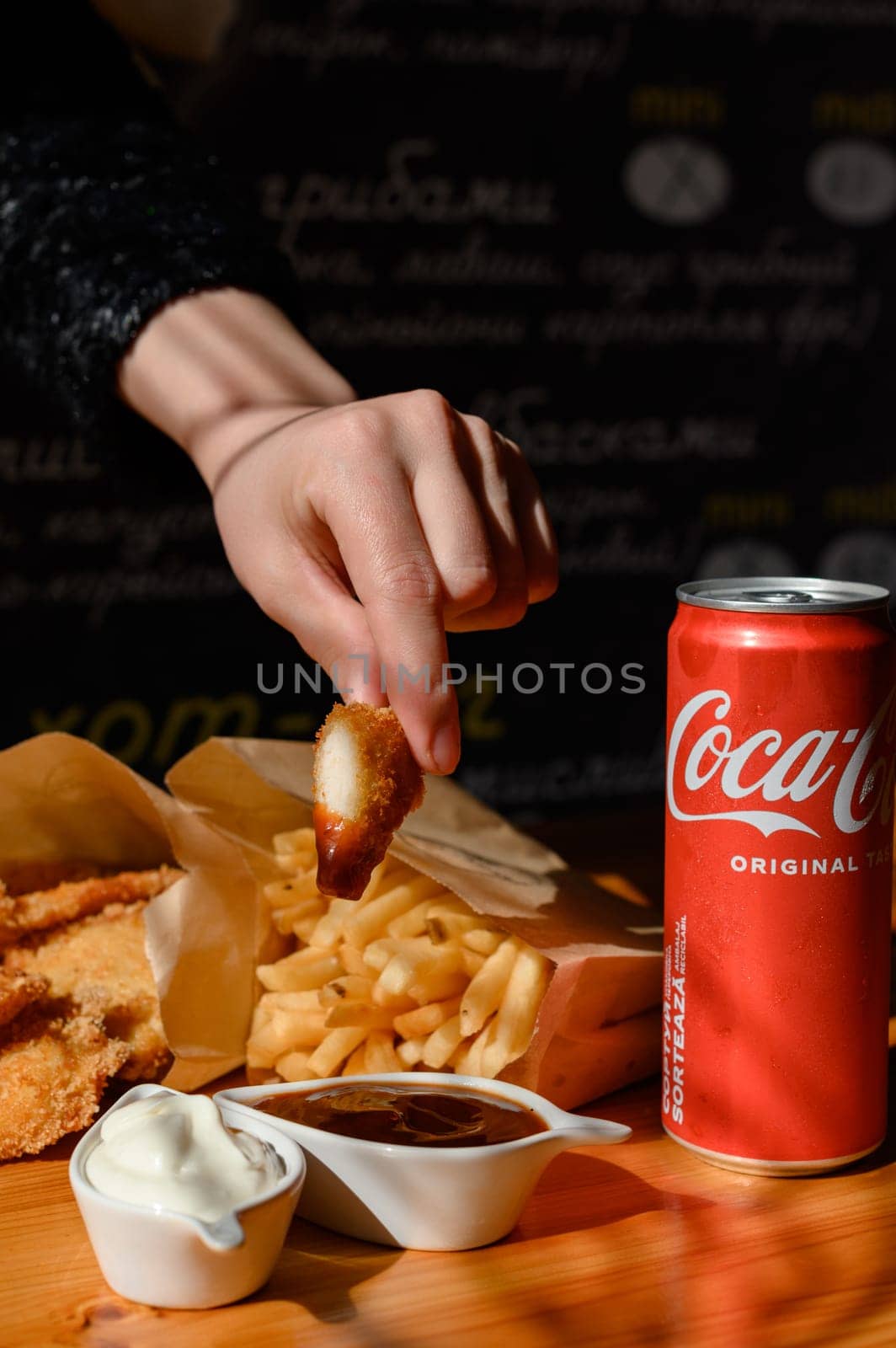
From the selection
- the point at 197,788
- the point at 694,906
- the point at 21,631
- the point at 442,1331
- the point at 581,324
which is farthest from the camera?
the point at 581,324

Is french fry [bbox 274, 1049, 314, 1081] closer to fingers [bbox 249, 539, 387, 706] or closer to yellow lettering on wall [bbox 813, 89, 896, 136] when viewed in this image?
fingers [bbox 249, 539, 387, 706]

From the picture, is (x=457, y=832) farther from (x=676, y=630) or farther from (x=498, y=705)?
(x=498, y=705)

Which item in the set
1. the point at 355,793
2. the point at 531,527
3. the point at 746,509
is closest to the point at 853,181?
the point at 746,509

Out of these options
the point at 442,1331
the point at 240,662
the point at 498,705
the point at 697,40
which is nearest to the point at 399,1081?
the point at 442,1331

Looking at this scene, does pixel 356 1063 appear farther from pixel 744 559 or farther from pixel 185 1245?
pixel 744 559

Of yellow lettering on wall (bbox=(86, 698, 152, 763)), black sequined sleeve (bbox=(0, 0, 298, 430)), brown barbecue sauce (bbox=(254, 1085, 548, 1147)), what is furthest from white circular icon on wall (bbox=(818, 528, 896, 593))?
brown barbecue sauce (bbox=(254, 1085, 548, 1147))

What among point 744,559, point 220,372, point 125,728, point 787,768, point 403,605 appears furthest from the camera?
point 744,559
